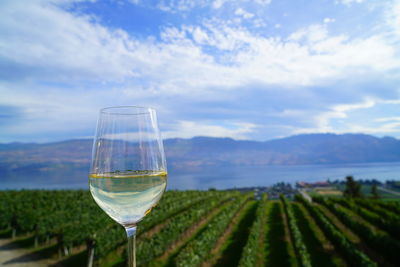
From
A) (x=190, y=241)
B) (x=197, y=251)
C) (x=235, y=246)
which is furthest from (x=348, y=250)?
(x=190, y=241)

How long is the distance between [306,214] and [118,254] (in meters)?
22.9

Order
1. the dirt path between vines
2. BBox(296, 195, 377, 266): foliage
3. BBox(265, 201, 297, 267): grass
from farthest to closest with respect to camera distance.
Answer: BBox(265, 201, 297, 267): grass → the dirt path between vines → BBox(296, 195, 377, 266): foliage

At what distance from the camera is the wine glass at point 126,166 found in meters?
1.03

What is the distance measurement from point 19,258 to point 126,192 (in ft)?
59.6

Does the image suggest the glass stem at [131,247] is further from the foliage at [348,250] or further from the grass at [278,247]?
the grass at [278,247]

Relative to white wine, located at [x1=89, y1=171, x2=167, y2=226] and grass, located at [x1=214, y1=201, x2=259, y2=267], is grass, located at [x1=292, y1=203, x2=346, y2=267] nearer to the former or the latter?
grass, located at [x1=214, y1=201, x2=259, y2=267]

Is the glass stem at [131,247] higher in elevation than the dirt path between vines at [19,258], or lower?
higher

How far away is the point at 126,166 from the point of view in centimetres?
103

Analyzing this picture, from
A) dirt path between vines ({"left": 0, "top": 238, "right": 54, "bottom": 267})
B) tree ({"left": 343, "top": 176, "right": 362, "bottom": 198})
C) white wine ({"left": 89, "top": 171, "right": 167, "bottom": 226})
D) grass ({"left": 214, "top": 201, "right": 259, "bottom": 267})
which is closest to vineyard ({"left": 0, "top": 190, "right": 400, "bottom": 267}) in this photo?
grass ({"left": 214, "top": 201, "right": 259, "bottom": 267})

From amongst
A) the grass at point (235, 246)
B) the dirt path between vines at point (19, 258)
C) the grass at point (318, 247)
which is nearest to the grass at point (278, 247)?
the grass at point (318, 247)

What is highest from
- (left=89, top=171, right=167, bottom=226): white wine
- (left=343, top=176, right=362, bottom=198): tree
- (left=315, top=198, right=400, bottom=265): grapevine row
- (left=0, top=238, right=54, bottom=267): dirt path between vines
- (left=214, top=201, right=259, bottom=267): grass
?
(left=89, top=171, right=167, bottom=226): white wine

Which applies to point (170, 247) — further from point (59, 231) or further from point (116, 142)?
point (116, 142)

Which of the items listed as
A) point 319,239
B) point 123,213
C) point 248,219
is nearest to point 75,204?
point 248,219

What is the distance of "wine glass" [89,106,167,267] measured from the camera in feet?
3.36
